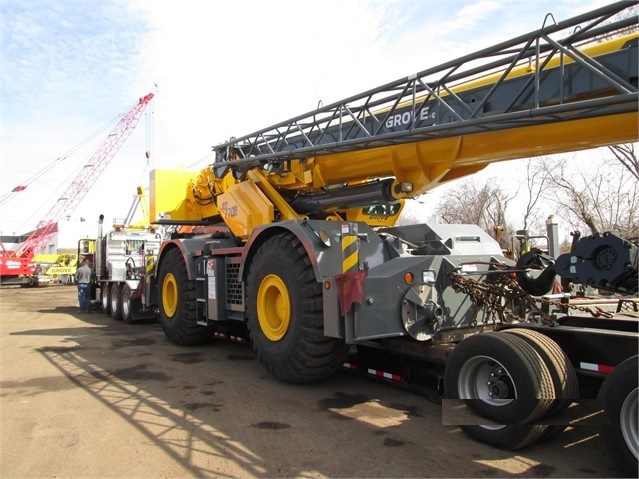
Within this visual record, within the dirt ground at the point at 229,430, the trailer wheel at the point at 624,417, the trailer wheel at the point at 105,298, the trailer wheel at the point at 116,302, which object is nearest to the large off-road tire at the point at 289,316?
the dirt ground at the point at 229,430

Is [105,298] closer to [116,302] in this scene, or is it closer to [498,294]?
[116,302]

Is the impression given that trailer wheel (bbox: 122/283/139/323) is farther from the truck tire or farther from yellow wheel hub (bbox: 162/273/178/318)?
the truck tire


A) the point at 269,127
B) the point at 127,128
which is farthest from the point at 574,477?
the point at 127,128

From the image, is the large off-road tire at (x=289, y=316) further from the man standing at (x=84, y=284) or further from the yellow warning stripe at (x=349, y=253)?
the man standing at (x=84, y=284)

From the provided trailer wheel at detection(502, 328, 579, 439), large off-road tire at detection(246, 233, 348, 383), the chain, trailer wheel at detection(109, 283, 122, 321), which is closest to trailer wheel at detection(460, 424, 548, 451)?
trailer wheel at detection(502, 328, 579, 439)

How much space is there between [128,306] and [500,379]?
11491 millimetres

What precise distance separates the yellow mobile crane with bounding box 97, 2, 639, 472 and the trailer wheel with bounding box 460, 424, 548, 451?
1 cm

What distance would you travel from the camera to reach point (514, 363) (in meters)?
4.04

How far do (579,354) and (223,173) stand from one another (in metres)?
6.35

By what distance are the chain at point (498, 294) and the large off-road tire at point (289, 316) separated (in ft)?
5.13

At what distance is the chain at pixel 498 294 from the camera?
524cm

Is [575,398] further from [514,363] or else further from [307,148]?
[307,148]

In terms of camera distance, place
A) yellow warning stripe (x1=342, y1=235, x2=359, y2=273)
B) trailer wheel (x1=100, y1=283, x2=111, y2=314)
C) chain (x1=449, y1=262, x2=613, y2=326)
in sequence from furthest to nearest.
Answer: trailer wheel (x1=100, y1=283, x2=111, y2=314)
yellow warning stripe (x1=342, y1=235, x2=359, y2=273)
chain (x1=449, y1=262, x2=613, y2=326)

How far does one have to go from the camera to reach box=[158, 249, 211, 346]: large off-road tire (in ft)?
29.6
